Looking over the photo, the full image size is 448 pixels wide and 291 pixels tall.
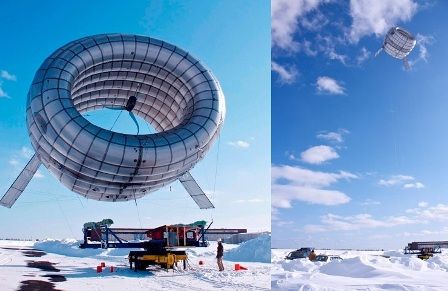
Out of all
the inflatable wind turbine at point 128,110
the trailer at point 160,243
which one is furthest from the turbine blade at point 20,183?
the trailer at point 160,243

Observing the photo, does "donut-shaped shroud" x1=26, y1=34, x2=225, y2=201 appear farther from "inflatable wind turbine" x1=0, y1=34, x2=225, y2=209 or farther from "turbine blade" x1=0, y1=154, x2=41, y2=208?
"turbine blade" x1=0, y1=154, x2=41, y2=208

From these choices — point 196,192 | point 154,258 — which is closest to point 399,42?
point 196,192

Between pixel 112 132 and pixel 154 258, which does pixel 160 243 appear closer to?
pixel 154 258

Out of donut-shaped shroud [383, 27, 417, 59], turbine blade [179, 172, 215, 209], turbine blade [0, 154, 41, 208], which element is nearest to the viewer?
turbine blade [0, 154, 41, 208]

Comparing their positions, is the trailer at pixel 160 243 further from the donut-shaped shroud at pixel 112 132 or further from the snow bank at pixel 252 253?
the snow bank at pixel 252 253

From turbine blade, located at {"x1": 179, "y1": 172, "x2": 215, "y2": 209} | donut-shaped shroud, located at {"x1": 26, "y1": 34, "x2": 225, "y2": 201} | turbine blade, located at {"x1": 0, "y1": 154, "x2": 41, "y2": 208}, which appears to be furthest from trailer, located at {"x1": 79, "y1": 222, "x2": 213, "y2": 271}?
turbine blade, located at {"x1": 0, "y1": 154, "x2": 41, "y2": 208}

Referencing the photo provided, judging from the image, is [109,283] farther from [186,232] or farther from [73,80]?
[73,80]
